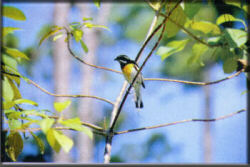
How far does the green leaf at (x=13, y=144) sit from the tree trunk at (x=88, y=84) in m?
2.85

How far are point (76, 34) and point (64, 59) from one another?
330 centimetres

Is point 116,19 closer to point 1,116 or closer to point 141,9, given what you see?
point 141,9

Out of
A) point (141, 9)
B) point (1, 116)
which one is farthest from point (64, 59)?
point (1, 116)

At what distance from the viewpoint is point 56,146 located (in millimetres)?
703

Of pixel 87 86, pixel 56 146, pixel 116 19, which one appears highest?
pixel 116 19

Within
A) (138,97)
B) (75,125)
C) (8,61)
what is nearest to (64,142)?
(75,125)

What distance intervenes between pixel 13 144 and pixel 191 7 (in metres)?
0.59

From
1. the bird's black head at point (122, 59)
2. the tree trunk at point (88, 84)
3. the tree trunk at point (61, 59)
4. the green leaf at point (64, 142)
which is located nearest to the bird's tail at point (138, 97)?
the bird's black head at point (122, 59)

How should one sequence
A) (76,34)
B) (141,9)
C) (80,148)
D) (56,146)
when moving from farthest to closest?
(141,9) < (80,148) < (76,34) < (56,146)

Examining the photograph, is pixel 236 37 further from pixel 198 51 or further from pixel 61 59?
pixel 61 59

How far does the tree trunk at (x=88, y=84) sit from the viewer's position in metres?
3.96

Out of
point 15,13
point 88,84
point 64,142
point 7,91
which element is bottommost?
point 64,142

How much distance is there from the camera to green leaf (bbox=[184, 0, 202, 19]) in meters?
0.76

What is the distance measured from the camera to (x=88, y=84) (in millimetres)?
4316
